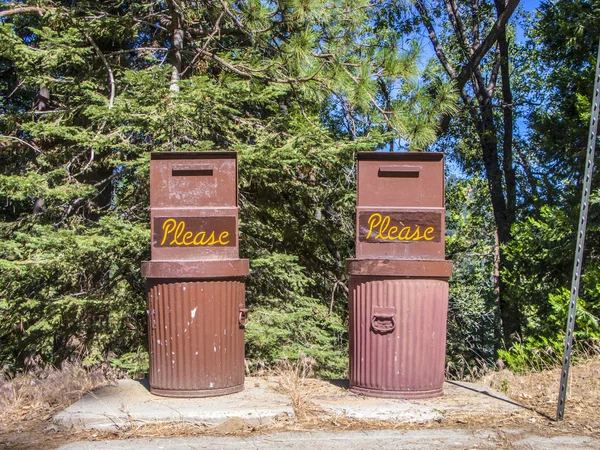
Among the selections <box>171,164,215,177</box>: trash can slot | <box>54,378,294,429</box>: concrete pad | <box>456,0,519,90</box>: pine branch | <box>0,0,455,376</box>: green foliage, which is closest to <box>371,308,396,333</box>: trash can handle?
<box>54,378,294,429</box>: concrete pad

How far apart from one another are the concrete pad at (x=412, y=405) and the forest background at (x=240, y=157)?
2.01 metres

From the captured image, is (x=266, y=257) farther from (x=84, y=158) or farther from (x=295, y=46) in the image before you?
(x=84, y=158)

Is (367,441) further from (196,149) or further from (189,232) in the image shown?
(196,149)

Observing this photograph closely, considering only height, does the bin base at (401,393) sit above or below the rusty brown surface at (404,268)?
below

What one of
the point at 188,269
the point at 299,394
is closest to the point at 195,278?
the point at 188,269

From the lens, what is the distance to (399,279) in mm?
5363

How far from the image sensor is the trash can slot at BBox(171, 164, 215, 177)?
555 centimetres

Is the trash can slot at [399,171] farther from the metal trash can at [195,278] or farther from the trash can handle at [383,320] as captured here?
the metal trash can at [195,278]

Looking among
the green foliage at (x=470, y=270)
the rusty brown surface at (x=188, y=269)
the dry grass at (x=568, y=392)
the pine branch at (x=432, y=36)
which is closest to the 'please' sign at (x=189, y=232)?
the rusty brown surface at (x=188, y=269)

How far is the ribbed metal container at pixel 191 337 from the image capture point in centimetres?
533

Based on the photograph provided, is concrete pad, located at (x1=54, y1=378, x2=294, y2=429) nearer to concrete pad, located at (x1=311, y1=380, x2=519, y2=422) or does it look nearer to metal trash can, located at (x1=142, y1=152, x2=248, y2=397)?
metal trash can, located at (x1=142, y1=152, x2=248, y2=397)

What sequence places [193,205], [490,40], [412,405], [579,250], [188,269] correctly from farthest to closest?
[490,40]
[193,205]
[188,269]
[412,405]
[579,250]

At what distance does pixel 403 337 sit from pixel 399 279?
1.59 feet

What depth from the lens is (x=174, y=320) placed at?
17.5ft
